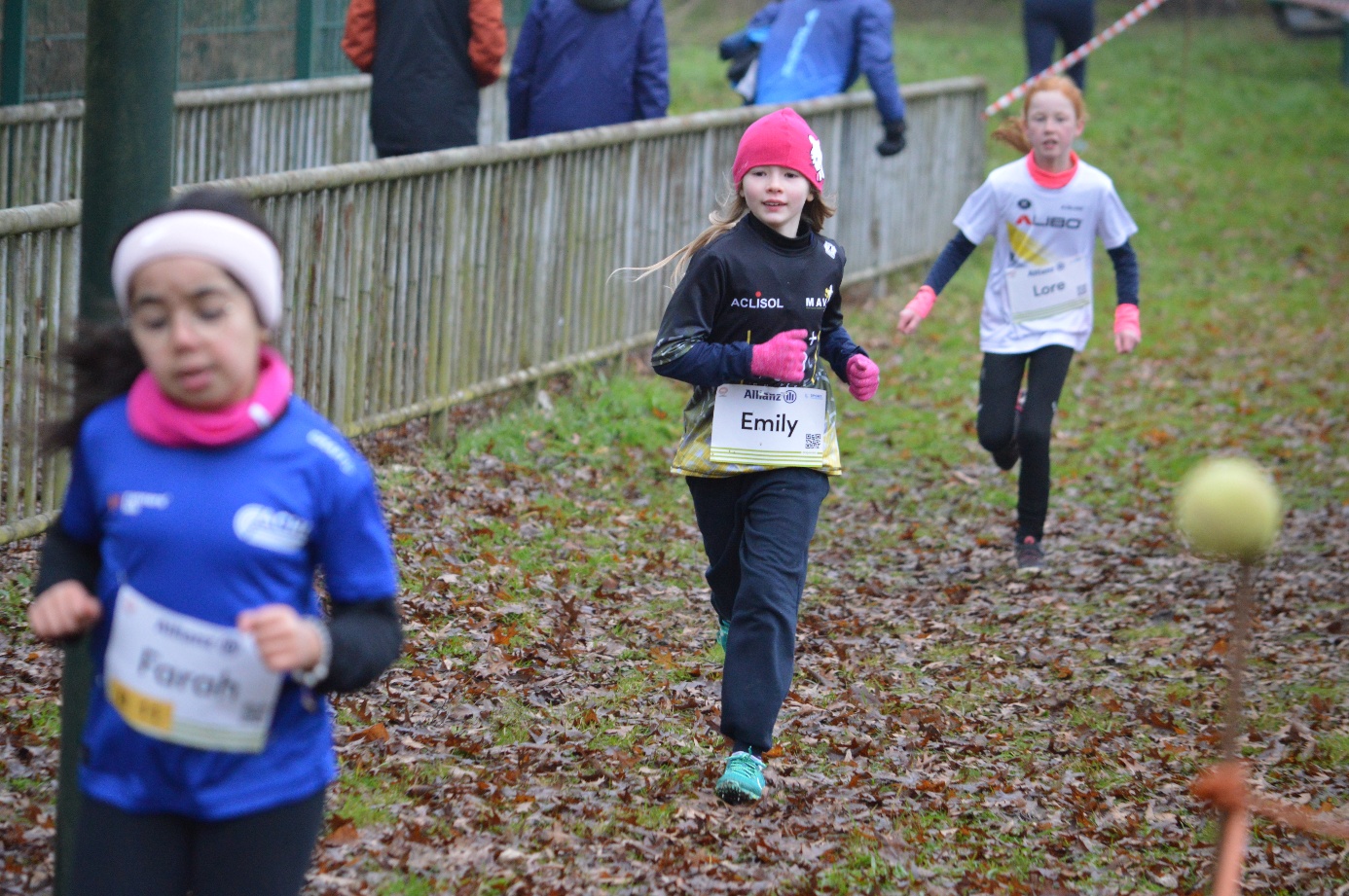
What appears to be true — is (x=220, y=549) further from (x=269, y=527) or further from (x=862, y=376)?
(x=862, y=376)

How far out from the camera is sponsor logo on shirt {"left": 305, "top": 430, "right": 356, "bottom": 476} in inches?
108

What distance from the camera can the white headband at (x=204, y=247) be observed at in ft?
8.73

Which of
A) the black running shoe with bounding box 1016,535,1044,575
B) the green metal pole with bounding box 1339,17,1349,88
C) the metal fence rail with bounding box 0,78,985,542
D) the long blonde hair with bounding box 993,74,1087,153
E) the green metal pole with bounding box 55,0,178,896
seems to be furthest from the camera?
the green metal pole with bounding box 1339,17,1349,88

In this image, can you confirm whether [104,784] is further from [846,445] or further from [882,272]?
[882,272]

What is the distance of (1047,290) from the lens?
7.71 m

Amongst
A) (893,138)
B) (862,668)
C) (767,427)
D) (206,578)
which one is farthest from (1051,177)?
(206,578)

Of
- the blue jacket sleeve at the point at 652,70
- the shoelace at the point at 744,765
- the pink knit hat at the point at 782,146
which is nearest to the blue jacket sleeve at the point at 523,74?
the blue jacket sleeve at the point at 652,70

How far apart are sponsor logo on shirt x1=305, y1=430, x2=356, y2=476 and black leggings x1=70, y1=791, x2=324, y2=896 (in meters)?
0.57

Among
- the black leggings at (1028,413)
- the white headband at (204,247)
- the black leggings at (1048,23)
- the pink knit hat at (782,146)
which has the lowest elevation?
the black leggings at (1028,413)

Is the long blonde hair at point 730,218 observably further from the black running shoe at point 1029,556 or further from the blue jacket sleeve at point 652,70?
the blue jacket sleeve at point 652,70

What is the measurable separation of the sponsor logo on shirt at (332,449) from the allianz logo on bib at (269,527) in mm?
112

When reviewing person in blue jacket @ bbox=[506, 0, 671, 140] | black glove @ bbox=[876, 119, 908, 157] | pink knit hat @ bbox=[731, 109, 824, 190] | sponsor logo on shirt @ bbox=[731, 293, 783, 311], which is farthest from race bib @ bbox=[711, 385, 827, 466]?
black glove @ bbox=[876, 119, 908, 157]

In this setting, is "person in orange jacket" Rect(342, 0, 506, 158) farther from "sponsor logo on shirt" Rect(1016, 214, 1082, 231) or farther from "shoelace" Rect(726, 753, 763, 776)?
"shoelace" Rect(726, 753, 763, 776)

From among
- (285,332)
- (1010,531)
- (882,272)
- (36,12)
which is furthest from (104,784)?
(882,272)
